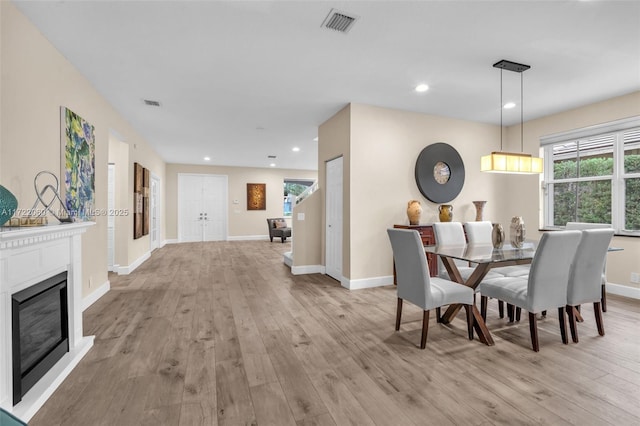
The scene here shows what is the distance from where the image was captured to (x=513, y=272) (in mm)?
3340

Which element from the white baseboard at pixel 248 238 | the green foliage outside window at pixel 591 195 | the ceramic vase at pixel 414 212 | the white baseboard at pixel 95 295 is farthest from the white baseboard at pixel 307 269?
the white baseboard at pixel 248 238

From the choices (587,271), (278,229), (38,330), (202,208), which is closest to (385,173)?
(587,271)

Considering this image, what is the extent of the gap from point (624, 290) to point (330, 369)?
427 centimetres

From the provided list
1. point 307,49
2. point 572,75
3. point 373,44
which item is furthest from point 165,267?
point 572,75

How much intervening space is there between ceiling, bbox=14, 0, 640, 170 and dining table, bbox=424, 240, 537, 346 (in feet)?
6.12

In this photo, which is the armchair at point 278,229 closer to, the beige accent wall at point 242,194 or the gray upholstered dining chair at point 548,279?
the beige accent wall at point 242,194

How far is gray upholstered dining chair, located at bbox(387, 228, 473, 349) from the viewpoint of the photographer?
8.20ft

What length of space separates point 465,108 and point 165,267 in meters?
5.81

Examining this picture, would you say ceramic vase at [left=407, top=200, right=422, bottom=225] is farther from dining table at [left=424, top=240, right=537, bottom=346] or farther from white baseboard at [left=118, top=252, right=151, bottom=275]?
white baseboard at [left=118, top=252, right=151, bottom=275]

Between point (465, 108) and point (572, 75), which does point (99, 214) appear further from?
point (572, 75)

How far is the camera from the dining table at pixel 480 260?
2.56 metres

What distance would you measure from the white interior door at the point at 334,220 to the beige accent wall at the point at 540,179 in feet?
→ 9.85

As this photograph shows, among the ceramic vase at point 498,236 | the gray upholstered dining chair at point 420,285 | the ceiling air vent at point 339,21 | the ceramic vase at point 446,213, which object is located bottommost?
the gray upholstered dining chair at point 420,285

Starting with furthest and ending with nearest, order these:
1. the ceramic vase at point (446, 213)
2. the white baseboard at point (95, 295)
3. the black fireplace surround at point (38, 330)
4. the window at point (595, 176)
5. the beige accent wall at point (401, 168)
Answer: the ceramic vase at point (446, 213) → the beige accent wall at point (401, 168) → the window at point (595, 176) → the white baseboard at point (95, 295) → the black fireplace surround at point (38, 330)
